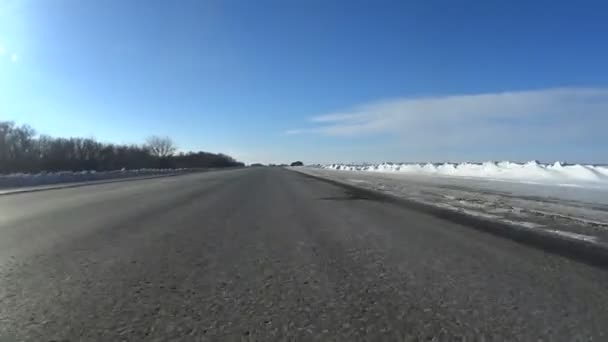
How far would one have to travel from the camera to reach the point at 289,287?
4.98 meters

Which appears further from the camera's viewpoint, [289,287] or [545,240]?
[545,240]

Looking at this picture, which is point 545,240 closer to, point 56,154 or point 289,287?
point 289,287

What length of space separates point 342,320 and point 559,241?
21.0 feet

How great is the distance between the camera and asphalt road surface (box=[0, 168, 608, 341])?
12.1 ft

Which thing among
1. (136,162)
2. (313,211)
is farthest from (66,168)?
(313,211)

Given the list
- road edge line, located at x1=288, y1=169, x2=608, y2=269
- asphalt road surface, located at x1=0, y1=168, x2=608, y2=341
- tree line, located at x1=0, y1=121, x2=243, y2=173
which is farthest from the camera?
tree line, located at x1=0, y1=121, x2=243, y2=173

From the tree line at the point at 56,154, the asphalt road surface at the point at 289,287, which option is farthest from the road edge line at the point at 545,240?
the tree line at the point at 56,154

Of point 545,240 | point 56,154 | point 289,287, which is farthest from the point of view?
point 56,154

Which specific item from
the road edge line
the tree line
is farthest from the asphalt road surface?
the tree line

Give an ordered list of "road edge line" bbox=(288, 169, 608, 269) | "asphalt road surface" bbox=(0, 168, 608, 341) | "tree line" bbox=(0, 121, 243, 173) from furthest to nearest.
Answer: "tree line" bbox=(0, 121, 243, 173)
"road edge line" bbox=(288, 169, 608, 269)
"asphalt road surface" bbox=(0, 168, 608, 341)

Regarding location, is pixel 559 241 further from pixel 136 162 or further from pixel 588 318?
pixel 136 162

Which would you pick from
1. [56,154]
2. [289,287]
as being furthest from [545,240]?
[56,154]

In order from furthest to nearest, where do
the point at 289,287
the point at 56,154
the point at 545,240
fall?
the point at 56,154, the point at 545,240, the point at 289,287

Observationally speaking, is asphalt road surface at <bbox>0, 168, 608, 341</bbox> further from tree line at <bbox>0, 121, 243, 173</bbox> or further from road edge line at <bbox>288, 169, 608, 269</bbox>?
tree line at <bbox>0, 121, 243, 173</bbox>
